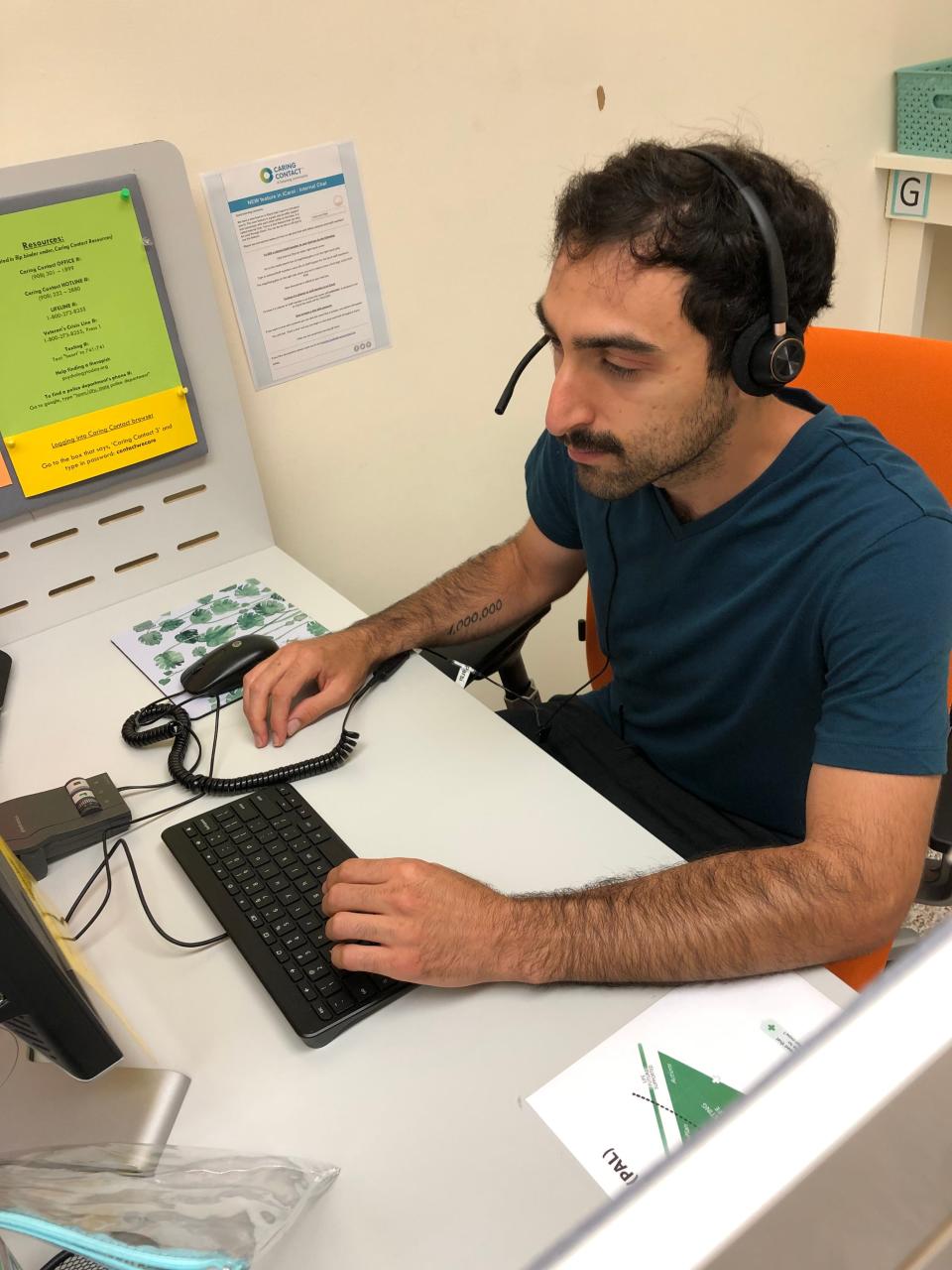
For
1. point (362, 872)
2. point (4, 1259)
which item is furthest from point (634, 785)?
point (4, 1259)

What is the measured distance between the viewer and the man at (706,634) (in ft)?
2.66

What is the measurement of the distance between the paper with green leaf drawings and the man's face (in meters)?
0.43

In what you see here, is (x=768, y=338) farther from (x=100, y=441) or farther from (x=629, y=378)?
(x=100, y=441)

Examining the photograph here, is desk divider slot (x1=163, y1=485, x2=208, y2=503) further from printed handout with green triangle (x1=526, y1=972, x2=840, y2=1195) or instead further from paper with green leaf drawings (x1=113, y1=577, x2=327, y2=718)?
printed handout with green triangle (x1=526, y1=972, x2=840, y2=1195)

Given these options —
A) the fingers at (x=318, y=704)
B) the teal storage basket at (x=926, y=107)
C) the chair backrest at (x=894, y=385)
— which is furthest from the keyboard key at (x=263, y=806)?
the teal storage basket at (x=926, y=107)

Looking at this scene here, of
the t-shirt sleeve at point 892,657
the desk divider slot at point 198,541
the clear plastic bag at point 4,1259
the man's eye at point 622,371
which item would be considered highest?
the man's eye at point 622,371

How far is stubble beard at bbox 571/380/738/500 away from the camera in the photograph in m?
1.01

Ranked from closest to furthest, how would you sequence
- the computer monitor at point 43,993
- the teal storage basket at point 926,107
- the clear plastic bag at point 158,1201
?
1. the clear plastic bag at point 158,1201
2. the computer monitor at point 43,993
3. the teal storage basket at point 926,107

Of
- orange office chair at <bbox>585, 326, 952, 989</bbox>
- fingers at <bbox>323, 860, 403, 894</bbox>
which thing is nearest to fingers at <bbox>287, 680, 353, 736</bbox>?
fingers at <bbox>323, 860, 403, 894</bbox>

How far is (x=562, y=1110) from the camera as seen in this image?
2.31 ft

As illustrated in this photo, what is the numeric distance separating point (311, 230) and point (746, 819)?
0.98 meters

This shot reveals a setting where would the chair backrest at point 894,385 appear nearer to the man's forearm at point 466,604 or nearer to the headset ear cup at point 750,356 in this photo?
the headset ear cup at point 750,356

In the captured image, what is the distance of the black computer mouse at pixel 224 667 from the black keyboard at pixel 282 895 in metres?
0.19

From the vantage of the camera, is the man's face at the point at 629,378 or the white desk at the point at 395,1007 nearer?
the white desk at the point at 395,1007
